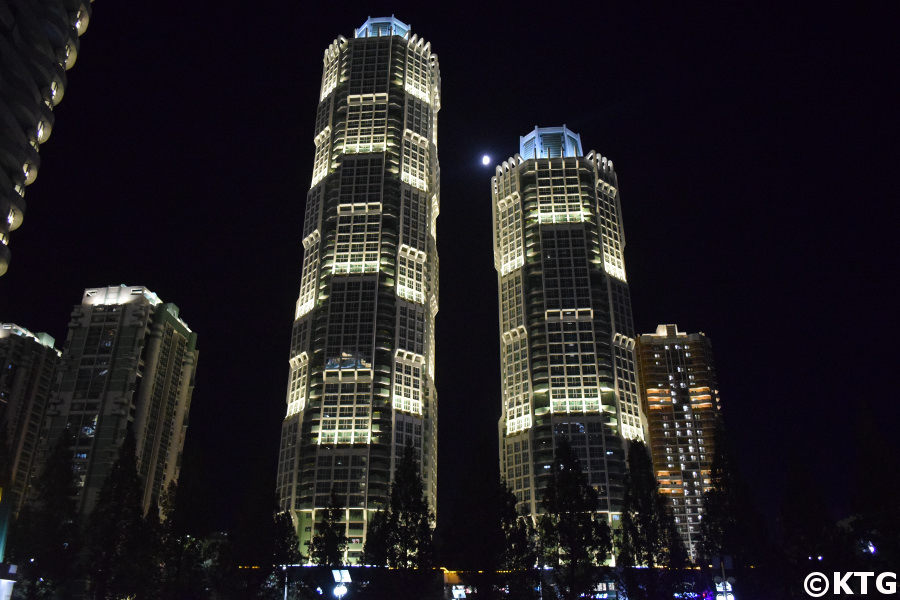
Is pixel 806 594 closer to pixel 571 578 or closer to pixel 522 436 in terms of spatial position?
pixel 571 578

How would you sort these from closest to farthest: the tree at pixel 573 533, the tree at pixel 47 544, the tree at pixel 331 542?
1. the tree at pixel 47 544
2. the tree at pixel 573 533
3. the tree at pixel 331 542

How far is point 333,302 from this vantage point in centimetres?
18862

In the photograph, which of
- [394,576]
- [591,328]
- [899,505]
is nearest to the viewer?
[899,505]

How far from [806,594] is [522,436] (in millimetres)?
A: 119142

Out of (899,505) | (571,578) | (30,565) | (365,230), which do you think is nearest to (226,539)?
(30,565)

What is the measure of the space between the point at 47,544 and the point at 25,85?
4872cm

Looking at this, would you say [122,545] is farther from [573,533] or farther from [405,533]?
[573,533]

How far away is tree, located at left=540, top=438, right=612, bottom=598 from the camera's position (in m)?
79.4

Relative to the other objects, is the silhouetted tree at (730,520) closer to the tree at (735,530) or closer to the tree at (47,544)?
the tree at (735,530)

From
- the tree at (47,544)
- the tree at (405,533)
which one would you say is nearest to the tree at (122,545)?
the tree at (47,544)

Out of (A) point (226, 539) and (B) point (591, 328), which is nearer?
(A) point (226, 539)

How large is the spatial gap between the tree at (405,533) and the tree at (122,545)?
79.7 feet

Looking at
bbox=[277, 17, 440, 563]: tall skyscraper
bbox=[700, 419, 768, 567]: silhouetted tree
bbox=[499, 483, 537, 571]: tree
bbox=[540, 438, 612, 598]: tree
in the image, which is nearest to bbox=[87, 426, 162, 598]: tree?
bbox=[499, 483, 537, 571]: tree

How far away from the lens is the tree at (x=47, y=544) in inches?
3027
